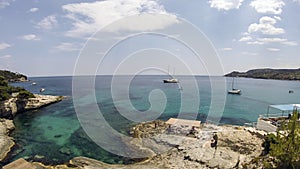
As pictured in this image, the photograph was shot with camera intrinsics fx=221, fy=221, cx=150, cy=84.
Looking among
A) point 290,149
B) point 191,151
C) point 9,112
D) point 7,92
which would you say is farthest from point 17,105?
point 290,149

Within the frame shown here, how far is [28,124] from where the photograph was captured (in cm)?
3108

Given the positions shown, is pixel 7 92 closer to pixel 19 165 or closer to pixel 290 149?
pixel 19 165

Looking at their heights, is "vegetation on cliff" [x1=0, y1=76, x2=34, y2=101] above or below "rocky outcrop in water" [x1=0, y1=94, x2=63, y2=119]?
above

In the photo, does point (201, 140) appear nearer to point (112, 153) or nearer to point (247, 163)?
point (247, 163)

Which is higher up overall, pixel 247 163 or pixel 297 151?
pixel 297 151

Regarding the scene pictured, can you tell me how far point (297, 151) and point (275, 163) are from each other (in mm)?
1428

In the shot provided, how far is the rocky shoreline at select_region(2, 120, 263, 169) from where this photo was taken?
16656 mm

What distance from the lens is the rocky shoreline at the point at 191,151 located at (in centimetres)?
1666

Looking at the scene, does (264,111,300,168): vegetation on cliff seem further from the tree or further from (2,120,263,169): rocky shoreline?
(2,120,263,169): rocky shoreline

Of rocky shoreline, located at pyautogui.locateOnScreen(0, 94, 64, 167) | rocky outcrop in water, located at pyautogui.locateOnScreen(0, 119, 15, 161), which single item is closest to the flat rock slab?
rocky shoreline, located at pyautogui.locateOnScreen(0, 94, 64, 167)

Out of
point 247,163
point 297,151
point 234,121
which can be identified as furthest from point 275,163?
point 234,121

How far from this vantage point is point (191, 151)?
61.5ft

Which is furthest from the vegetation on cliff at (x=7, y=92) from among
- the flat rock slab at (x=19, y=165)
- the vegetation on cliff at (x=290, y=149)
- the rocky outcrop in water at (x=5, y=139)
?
the vegetation on cliff at (x=290, y=149)

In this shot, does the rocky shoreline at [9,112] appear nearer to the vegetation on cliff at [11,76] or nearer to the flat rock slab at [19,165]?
the flat rock slab at [19,165]
